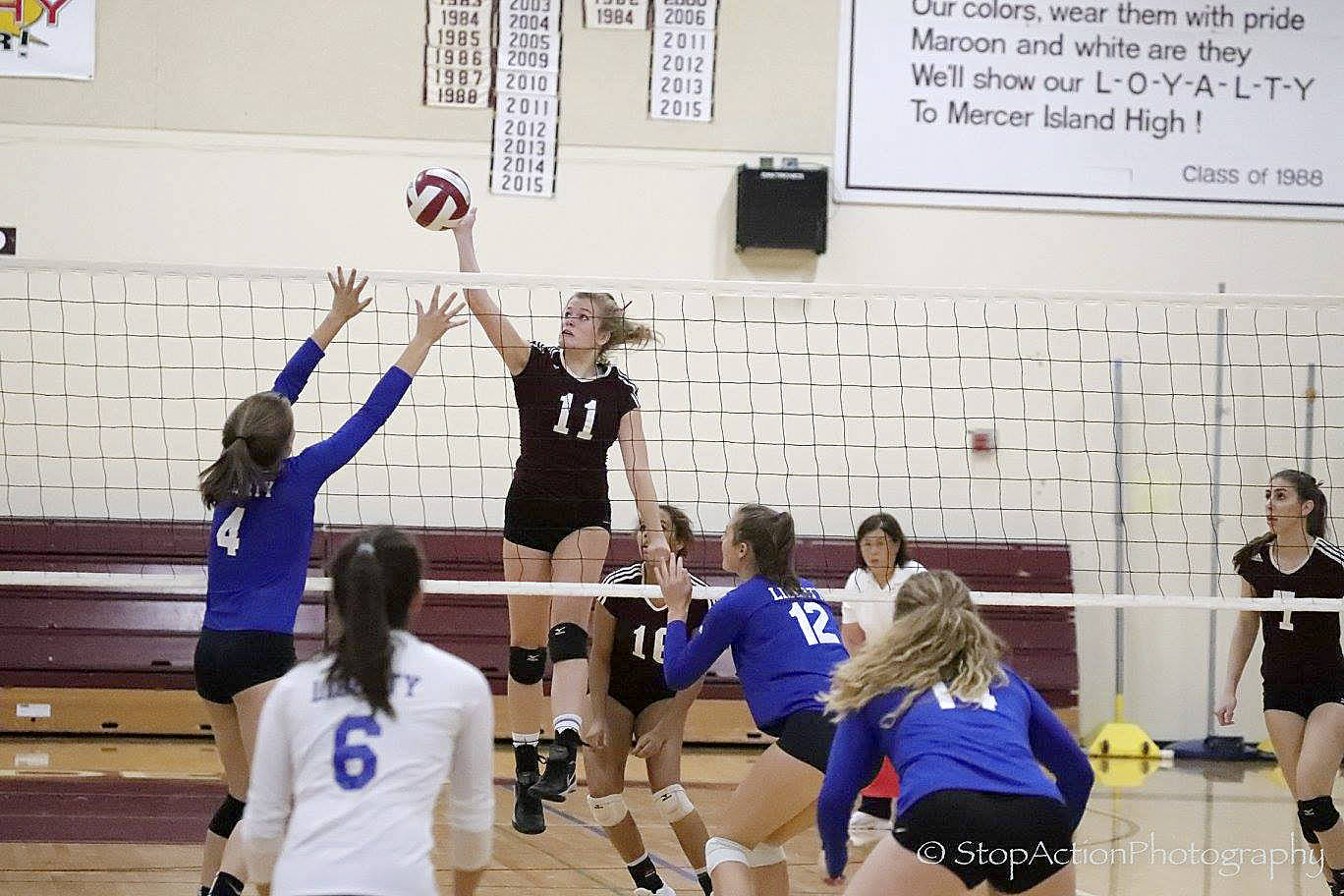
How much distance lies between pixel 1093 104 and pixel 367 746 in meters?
9.59

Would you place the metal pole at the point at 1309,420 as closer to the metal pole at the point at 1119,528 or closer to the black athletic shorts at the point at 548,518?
the metal pole at the point at 1119,528

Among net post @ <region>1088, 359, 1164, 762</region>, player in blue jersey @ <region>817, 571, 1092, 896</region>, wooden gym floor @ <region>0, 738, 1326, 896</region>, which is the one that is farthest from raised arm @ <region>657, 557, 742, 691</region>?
net post @ <region>1088, 359, 1164, 762</region>

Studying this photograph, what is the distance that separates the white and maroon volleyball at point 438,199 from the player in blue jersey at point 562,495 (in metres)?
0.07

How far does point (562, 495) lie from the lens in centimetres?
625

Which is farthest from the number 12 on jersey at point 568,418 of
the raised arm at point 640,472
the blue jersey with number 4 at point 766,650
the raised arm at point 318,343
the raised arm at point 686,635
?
the blue jersey with number 4 at point 766,650

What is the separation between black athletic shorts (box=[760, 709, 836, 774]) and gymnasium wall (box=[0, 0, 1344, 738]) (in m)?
5.74

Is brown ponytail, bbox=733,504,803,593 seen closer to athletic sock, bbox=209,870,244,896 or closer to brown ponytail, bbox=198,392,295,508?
brown ponytail, bbox=198,392,295,508

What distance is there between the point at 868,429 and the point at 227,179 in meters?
4.99

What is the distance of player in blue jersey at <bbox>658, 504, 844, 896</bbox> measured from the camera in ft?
15.8

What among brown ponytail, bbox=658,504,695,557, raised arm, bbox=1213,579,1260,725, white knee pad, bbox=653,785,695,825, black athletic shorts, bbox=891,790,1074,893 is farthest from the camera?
raised arm, bbox=1213,579,1260,725

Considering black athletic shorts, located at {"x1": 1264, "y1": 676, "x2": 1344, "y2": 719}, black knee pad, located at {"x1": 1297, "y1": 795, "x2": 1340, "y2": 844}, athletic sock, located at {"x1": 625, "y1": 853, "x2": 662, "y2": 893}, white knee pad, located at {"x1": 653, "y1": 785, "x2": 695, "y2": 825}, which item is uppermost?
black athletic shorts, located at {"x1": 1264, "y1": 676, "x2": 1344, "y2": 719}

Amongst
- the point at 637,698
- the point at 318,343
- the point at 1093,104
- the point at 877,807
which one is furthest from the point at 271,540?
the point at 1093,104

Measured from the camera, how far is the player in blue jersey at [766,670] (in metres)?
4.80

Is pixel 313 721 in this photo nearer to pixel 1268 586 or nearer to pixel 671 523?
pixel 671 523
